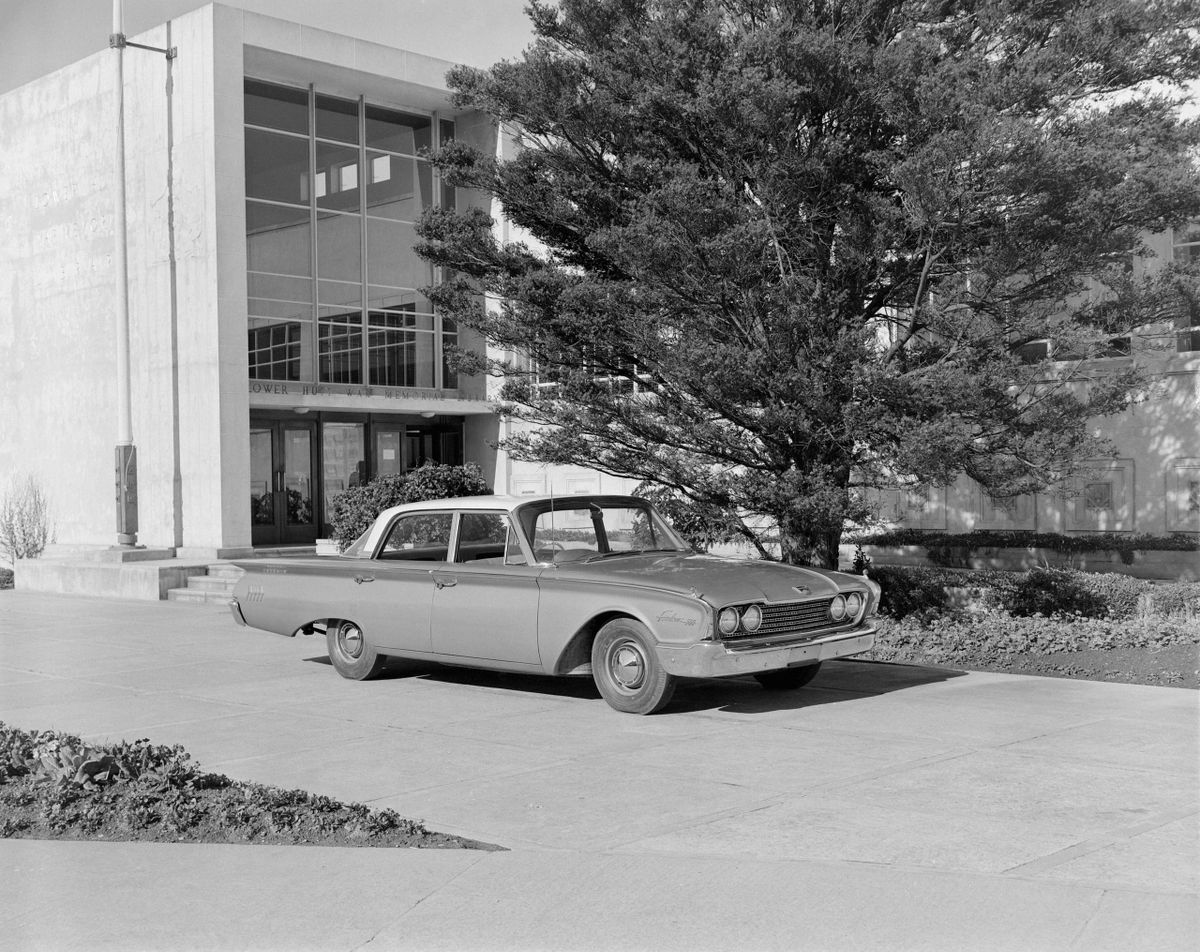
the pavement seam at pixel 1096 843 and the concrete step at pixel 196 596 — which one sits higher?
the concrete step at pixel 196 596

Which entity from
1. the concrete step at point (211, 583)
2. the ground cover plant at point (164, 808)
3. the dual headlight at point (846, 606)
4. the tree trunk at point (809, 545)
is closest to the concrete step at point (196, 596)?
the concrete step at point (211, 583)

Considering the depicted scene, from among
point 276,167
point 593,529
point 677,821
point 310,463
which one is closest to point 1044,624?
point 593,529

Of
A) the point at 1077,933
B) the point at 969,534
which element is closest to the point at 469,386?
the point at 969,534

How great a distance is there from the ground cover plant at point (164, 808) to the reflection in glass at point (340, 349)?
18802 millimetres

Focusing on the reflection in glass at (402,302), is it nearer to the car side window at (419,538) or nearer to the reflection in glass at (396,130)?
the reflection in glass at (396,130)

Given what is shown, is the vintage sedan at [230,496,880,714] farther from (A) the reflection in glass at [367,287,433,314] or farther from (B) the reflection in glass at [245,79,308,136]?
(B) the reflection in glass at [245,79,308,136]

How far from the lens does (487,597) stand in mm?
9367

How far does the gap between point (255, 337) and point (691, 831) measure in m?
19.8

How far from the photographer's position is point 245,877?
514 cm

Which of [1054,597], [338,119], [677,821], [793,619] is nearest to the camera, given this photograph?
[677,821]

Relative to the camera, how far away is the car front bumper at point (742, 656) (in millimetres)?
8156

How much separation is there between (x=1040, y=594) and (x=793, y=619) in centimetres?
387

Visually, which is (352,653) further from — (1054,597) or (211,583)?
(211,583)

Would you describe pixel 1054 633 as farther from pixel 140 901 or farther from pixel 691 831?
pixel 140 901
